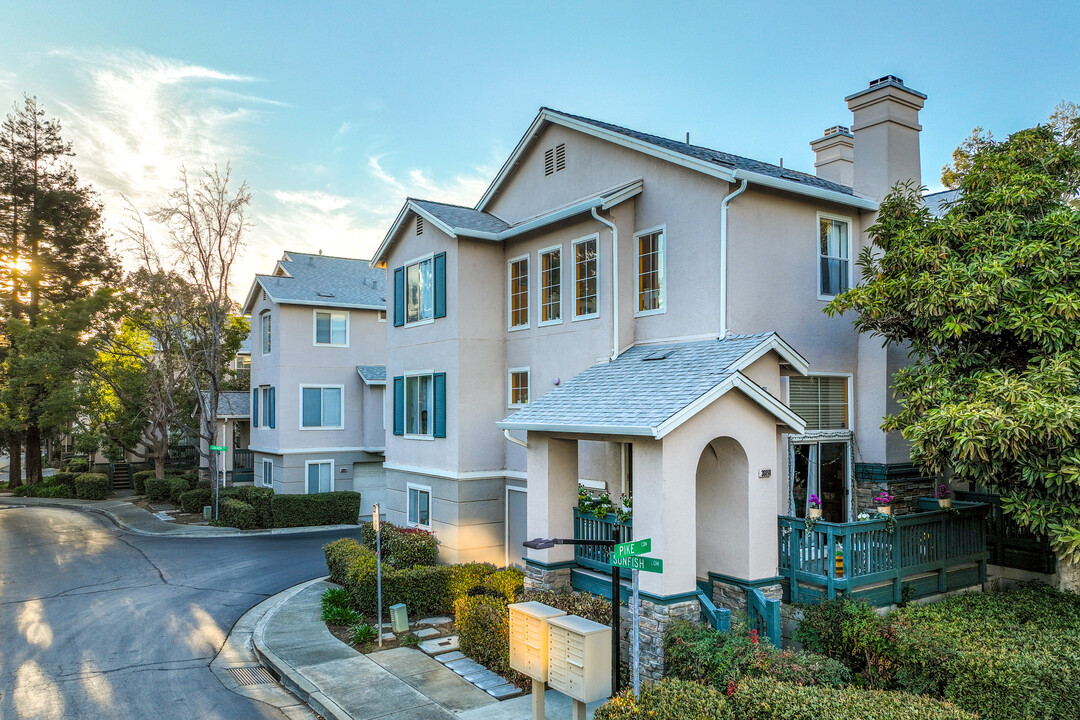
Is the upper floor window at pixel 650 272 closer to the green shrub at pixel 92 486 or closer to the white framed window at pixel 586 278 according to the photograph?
the white framed window at pixel 586 278

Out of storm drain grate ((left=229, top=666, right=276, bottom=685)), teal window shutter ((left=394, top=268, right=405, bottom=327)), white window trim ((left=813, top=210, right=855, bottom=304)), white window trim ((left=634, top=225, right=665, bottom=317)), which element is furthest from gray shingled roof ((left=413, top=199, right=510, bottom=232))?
storm drain grate ((left=229, top=666, right=276, bottom=685))

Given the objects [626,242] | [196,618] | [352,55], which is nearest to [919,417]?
[626,242]

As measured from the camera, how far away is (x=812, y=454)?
43.4 ft

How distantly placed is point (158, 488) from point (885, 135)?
102ft

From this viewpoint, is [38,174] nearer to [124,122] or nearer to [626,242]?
[124,122]

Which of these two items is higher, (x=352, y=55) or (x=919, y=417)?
(x=352, y=55)

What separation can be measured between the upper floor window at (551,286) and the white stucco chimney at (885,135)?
6437 millimetres

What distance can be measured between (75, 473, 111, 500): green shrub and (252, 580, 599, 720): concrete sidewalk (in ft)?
85.4

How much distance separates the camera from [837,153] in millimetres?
17641

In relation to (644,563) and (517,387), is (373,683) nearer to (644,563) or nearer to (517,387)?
(644,563)

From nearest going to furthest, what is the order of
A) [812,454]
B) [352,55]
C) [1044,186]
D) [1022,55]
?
[1044,186]
[812,454]
[1022,55]
[352,55]

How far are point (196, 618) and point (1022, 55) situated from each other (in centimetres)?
2280

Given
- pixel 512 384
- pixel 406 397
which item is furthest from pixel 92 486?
pixel 512 384

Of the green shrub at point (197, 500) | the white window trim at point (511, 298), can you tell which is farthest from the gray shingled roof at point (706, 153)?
the green shrub at point (197, 500)
